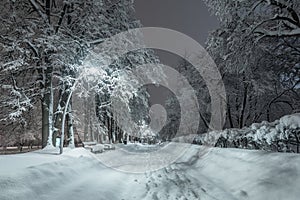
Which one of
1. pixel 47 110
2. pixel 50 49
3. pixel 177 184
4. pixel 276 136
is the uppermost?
pixel 50 49

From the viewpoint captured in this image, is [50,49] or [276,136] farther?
[50,49]

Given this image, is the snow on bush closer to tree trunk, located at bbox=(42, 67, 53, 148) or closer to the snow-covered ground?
the snow-covered ground

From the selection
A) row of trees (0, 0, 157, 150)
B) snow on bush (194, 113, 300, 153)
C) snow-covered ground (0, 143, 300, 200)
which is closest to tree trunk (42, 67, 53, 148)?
row of trees (0, 0, 157, 150)

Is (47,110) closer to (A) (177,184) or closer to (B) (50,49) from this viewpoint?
(B) (50,49)

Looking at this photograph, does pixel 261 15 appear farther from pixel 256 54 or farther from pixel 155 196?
pixel 155 196

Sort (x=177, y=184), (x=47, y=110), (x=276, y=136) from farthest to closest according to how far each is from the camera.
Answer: (x=47, y=110)
(x=177, y=184)
(x=276, y=136)

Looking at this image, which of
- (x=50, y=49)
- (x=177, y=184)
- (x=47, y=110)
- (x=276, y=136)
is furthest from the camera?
(x=47, y=110)

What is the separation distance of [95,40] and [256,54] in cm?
1038

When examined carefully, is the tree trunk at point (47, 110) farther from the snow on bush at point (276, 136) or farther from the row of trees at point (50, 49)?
the snow on bush at point (276, 136)

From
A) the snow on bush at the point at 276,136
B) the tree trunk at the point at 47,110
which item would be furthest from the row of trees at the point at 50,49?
the snow on bush at the point at 276,136

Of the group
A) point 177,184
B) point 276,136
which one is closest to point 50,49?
point 177,184

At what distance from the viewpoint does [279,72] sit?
648 inches

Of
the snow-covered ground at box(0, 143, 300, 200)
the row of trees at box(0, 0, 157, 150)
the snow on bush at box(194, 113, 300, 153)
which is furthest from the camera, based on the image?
the row of trees at box(0, 0, 157, 150)

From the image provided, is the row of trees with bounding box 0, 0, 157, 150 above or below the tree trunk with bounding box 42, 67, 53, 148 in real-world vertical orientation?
above
